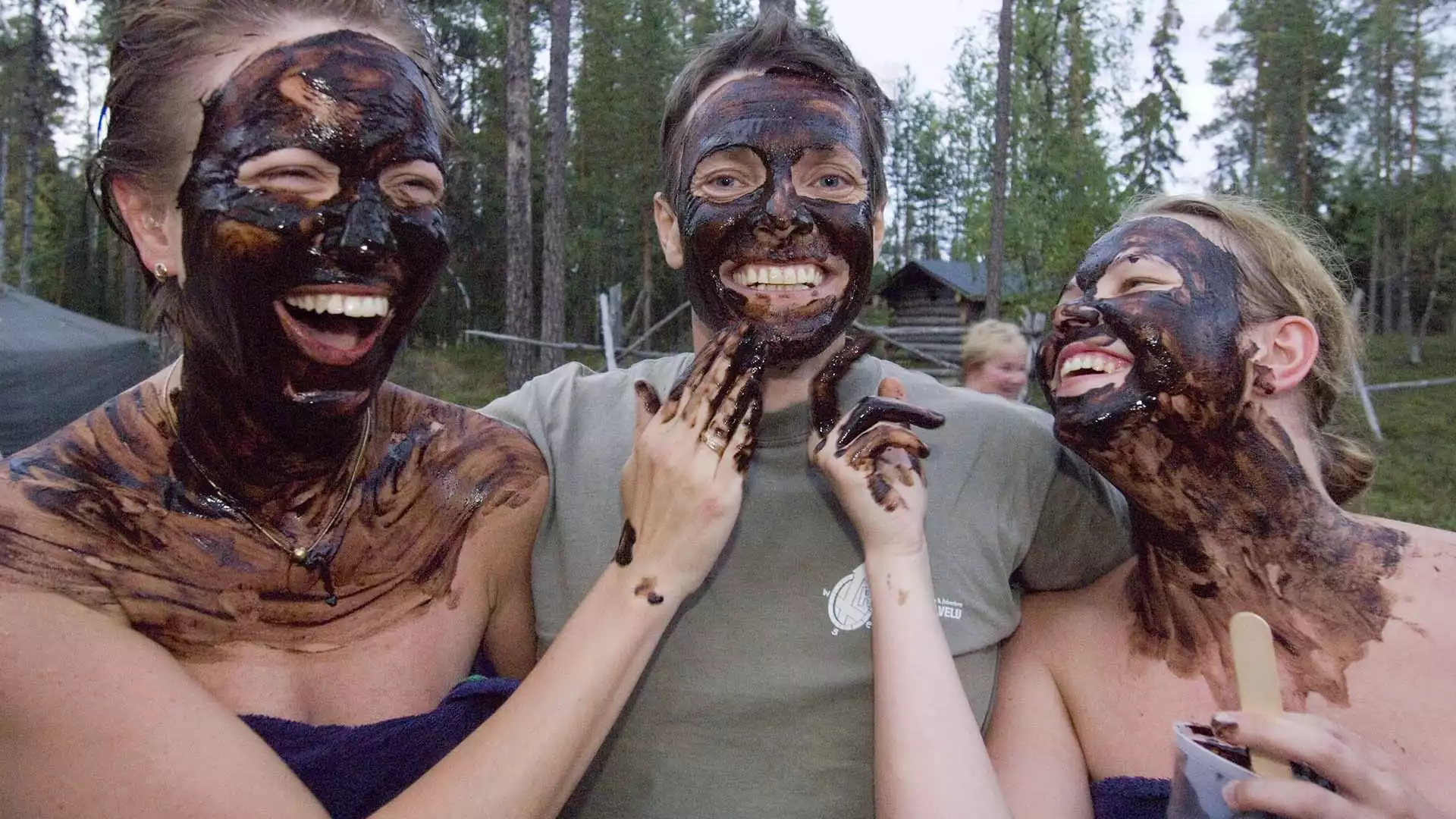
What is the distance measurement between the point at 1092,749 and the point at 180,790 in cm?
171

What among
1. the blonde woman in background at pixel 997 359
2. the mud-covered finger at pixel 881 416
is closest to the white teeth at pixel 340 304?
the mud-covered finger at pixel 881 416

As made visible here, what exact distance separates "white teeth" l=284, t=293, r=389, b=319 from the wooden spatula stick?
5.19 ft

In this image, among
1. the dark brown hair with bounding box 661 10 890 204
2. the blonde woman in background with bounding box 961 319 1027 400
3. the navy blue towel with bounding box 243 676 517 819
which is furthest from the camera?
the blonde woman in background with bounding box 961 319 1027 400

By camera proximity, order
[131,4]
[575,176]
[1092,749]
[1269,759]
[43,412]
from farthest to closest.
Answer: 1. [575,176]
2. [43,412]
3. [1092,749]
4. [131,4]
5. [1269,759]

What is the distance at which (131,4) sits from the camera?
6.15ft

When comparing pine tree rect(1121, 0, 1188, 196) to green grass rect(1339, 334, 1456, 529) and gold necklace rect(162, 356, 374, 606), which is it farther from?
gold necklace rect(162, 356, 374, 606)

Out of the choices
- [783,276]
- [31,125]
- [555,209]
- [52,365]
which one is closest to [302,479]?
[783,276]

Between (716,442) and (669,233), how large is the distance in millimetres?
778

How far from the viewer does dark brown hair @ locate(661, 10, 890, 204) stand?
2.24m

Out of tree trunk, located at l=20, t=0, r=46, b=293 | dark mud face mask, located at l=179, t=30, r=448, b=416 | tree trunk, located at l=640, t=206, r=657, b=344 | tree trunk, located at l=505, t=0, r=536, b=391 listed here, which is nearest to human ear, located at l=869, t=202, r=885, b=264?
dark mud face mask, located at l=179, t=30, r=448, b=416

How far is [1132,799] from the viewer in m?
1.89

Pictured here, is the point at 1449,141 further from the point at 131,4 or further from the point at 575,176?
the point at 131,4

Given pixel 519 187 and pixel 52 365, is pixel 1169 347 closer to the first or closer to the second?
pixel 519 187

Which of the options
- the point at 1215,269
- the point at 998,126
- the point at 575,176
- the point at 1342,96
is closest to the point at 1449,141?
the point at 1342,96
